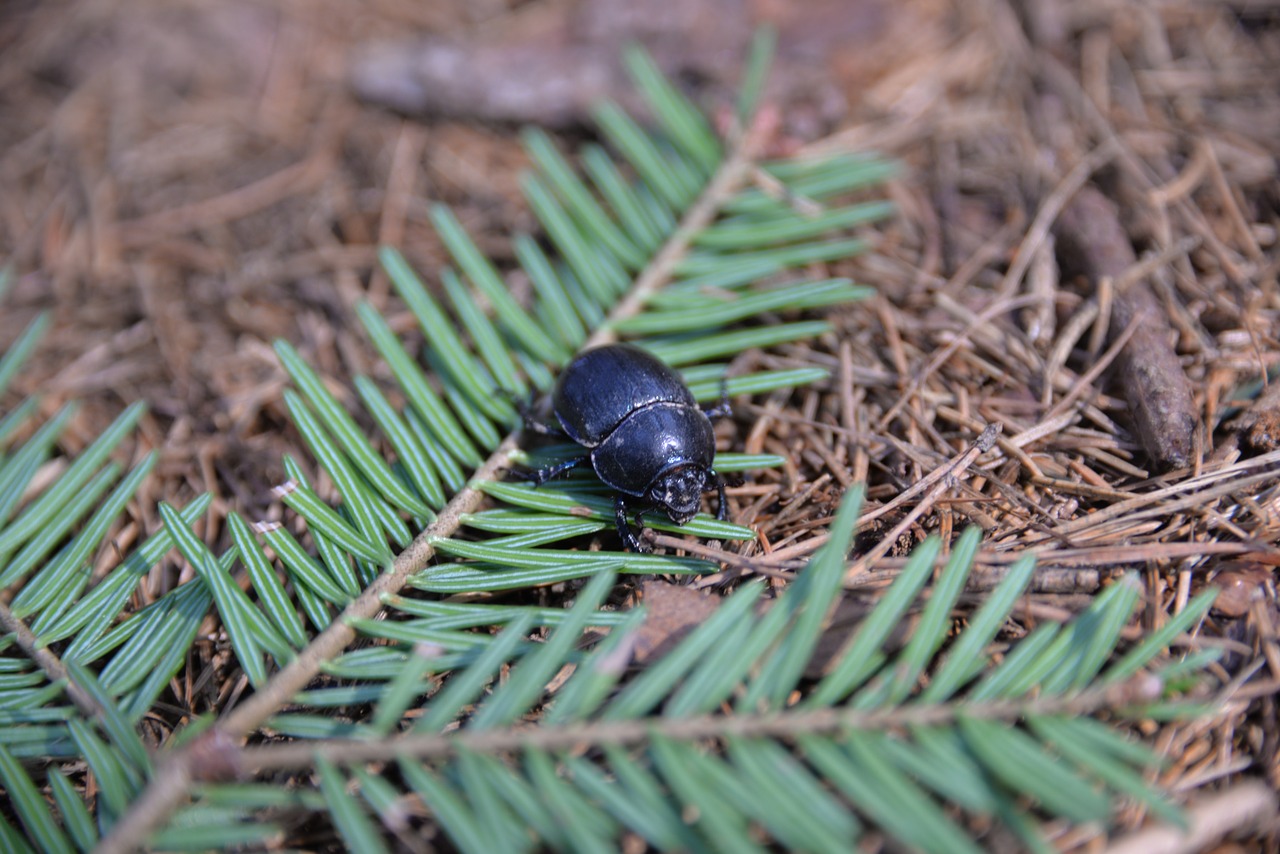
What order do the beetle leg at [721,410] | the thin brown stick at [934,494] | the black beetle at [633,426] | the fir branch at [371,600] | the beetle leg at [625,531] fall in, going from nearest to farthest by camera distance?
the fir branch at [371,600] → the thin brown stick at [934,494] → the beetle leg at [625,531] → the black beetle at [633,426] → the beetle leg at [721,410]

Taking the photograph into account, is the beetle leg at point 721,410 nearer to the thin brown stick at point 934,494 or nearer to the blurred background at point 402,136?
the thin brown stick at point 934,494

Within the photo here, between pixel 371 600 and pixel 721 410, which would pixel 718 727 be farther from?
pixel 721 410

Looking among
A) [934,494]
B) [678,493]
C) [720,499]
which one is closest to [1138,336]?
[934,494]

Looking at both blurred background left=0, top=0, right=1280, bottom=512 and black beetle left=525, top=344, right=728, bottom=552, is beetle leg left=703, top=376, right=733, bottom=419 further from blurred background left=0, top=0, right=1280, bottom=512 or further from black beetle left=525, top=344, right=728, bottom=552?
blurred background left=0, top=0, right=1280, bottom=512

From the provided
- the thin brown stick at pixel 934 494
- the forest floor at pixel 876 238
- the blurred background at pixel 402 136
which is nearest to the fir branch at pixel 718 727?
the forest floor at pixel 876 238

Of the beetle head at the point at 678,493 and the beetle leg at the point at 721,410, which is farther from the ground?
the beetle leg at the point at 721,410

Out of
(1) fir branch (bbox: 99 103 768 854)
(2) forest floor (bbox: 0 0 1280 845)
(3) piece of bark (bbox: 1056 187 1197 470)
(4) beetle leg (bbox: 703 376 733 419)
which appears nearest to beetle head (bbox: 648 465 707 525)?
(2) forest floor (bbox: 0 0 1280 845)

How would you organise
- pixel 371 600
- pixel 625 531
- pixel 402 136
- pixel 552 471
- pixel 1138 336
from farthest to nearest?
pixel 402 136 → pixel 1138 336 → pixel 552 471 → pixel 625 531 → pixel 371 600
